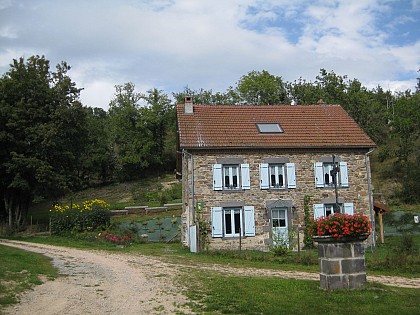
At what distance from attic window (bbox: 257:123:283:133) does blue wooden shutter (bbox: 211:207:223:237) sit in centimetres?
503

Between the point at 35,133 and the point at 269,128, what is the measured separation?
49.2ft

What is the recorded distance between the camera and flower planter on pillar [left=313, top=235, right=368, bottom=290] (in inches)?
372

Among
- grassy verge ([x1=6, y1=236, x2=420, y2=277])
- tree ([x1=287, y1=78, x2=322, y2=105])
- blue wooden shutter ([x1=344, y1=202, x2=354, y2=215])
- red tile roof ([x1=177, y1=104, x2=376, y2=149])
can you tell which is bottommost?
grassy verge ([x1=6, y1=236, x2=420, y2=277])

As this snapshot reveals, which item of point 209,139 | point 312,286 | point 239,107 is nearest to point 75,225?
point 209,139

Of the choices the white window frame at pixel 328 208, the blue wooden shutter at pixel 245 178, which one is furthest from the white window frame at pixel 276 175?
the white window frame at pixel 328 208

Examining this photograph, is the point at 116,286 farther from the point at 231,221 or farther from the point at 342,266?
the point at 231,221

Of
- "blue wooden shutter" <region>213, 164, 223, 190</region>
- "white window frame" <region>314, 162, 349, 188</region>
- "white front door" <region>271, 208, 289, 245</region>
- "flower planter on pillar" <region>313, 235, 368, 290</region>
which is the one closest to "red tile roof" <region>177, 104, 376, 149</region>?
"white window frame" <region>314, 162, 349, 188</region>

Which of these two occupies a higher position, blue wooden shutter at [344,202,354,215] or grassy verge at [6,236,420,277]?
blue wooden shutter at [344,202,354,215]

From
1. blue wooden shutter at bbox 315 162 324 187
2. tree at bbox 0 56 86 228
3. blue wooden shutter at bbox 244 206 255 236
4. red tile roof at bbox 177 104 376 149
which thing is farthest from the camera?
tree at bbox 0 56 86 228

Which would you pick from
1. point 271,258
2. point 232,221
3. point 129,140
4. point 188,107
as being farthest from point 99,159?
point 271,258

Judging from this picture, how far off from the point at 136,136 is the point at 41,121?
26949 mm

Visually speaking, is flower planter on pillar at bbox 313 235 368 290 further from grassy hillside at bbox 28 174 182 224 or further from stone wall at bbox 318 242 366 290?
grassy hillside at bbox 28 174 182 224

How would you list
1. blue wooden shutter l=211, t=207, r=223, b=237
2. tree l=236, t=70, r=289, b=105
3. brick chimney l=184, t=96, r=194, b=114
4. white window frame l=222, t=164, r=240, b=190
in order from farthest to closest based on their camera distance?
tree l=236, t=70, r=289, b=105 < brick chimney l=184, t=96, r=194, b=114 < white window frame l=222, t=164, r=240, b=190 < blue wooden shutter l=211, t=207, r=223, b=237

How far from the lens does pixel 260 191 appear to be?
22.9 meters
